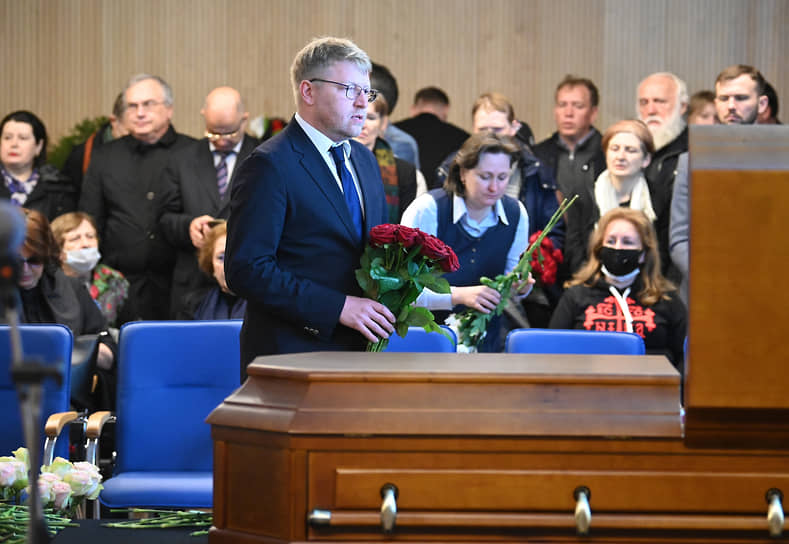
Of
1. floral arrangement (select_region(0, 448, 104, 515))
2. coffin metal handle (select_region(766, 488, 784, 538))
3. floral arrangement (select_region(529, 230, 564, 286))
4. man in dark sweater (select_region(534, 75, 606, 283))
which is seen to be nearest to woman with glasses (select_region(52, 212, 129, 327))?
floral arrangement (select_region(529, 230, 564, 286))

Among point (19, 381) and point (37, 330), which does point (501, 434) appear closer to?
point (19, 381)

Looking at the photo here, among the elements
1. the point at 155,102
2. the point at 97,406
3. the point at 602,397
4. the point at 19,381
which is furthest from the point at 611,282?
the point at 19,381

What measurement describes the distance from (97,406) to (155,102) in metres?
2.08

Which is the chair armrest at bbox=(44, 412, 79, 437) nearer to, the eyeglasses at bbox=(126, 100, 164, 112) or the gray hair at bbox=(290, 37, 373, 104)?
the gray hair at bbox=(290, 37, 373, 104)

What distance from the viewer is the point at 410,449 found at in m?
1.84

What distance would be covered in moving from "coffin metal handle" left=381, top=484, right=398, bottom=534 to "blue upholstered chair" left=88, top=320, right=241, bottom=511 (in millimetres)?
2138

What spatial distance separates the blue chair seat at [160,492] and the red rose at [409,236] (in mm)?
1311

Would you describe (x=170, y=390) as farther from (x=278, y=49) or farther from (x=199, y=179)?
(x=278, y=49)

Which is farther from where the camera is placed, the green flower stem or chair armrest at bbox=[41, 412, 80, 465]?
chair armrest at bbox=[41, 412, 80, 465]

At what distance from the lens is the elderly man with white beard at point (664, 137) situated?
18.1ft

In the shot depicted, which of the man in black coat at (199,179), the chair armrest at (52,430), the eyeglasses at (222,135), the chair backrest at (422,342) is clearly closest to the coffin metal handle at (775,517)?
the chair backrest at (422,342)

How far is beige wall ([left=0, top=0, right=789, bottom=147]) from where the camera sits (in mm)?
8461

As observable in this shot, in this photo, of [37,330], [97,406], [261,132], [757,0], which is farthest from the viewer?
[757,0]

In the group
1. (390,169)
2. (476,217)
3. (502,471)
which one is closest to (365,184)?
(502,471)
